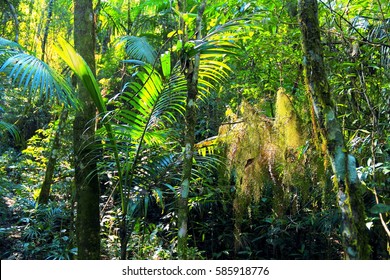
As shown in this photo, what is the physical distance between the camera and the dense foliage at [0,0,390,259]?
3.28 metres

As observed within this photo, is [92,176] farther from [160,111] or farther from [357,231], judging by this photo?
[357,231]

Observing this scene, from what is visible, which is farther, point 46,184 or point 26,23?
point 26,23

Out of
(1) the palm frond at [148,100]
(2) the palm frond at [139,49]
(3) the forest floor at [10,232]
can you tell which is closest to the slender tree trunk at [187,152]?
(1) the palm frond at [148,100]

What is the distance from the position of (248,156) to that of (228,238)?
192 centimetres

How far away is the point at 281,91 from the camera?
392 cm

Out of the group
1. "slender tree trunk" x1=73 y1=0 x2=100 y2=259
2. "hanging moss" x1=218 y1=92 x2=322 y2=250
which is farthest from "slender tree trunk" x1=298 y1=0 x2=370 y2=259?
"slender tree trunk" x1=73 y1=0 x2=100 y2=259

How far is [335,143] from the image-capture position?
254 centimetres

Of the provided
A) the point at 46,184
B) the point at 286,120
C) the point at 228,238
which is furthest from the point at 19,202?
the point at 286,120

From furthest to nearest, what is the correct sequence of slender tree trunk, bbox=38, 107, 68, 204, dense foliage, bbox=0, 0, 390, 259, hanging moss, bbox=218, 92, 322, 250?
slender tree trunk, bbox=38, 107, 68, 204 < hanging moss, bbox=218, 92, 322, 250 < dense foliage, bbox=0, 0, 390, 259

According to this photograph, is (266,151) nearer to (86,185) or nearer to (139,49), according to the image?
(86,185)

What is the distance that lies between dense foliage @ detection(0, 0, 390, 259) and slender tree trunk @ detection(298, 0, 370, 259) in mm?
101

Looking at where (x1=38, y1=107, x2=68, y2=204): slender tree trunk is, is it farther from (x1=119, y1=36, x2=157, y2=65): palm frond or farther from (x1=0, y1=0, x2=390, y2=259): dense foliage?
(x1=119, y1=36, x2=157, y2=65): palm frond

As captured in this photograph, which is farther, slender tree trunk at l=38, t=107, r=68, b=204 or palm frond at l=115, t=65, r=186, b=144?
slender tree trunk at l=38, t=107, r=68, b=204

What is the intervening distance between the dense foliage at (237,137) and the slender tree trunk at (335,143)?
0.33 ft
